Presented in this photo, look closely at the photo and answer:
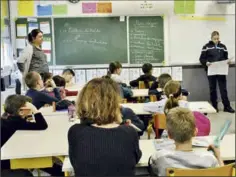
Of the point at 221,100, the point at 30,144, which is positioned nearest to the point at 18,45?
the point at 221,100

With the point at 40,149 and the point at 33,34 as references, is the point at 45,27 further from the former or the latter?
the point at 40,149

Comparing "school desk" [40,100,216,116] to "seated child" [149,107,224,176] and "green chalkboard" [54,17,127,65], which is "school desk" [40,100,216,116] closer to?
"seated child" [149,107,224,176]

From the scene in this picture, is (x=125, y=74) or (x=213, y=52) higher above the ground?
(x=213, y=52)

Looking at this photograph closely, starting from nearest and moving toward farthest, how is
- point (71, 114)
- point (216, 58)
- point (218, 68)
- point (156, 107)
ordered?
1. point (71, 114)
2. point (156, 107)
3. point (218, 68)
4. point (216, 58)

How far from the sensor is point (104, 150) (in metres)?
1.90

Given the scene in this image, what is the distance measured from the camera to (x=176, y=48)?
6.80 m

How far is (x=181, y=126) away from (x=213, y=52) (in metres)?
4.61

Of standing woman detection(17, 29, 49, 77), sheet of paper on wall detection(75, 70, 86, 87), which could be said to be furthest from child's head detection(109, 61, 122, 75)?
sheet of paper on wall detection(75, 70, 86, 87)

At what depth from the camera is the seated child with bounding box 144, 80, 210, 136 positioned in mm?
2969

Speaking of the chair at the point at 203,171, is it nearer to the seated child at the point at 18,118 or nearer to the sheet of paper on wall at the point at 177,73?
the seated child at the point at 18,118

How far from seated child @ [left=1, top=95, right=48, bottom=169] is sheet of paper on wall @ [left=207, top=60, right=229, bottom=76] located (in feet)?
13.4

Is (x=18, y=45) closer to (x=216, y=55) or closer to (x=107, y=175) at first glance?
(x=216, y=55)

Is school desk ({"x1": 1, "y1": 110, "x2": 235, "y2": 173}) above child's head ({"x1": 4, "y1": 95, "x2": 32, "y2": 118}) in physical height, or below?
below

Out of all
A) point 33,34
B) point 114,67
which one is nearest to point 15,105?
point 33,34
